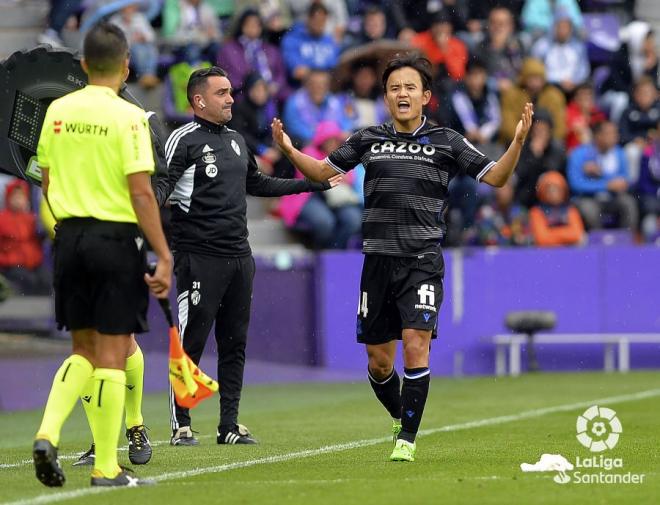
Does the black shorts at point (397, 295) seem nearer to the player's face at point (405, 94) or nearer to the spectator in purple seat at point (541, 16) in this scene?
the player's face at point (405, 94)

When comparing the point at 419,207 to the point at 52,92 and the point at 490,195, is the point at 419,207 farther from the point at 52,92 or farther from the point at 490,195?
the point at 490,195

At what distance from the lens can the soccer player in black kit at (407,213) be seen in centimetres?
861

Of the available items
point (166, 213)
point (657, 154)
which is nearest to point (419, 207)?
point (166, 213)

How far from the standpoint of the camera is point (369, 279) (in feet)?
28.9

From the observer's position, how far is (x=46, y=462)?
275 inches

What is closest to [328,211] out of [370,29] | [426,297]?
[370,29]

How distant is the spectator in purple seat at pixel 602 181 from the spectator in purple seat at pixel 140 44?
5.39 m

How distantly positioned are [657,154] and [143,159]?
1366 cm

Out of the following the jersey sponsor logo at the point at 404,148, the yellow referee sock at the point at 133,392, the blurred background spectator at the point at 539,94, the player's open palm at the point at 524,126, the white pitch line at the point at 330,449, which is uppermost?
the blurred background spectator at the point at 539,94

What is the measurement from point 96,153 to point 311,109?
11.7 meters

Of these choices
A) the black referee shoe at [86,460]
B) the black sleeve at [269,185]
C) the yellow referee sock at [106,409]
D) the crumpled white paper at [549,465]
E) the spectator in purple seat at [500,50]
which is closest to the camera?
the yellow referee sock at [106,409]

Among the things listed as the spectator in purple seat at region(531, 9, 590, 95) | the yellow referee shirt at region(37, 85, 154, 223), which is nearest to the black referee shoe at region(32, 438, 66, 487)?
the yellow referee shirt at region(37, 85, 154, 223)

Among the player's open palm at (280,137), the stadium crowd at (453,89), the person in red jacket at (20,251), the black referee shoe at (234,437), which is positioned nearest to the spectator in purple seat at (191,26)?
the stadium crowd at (453,89)

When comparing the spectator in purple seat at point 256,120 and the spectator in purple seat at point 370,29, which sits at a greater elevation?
the spectator in purple seat at point 370,29
